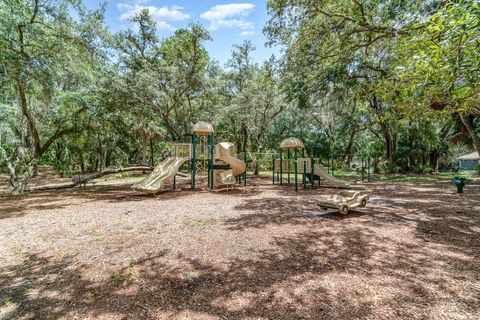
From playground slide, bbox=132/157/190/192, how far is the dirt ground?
9.56ft

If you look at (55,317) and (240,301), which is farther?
(240,301)

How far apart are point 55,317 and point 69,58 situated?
10.0m

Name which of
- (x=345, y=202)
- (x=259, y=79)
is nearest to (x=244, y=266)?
(x=345, y=202)

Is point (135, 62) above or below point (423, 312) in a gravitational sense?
above

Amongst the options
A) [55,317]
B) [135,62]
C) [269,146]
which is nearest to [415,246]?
[55,317]

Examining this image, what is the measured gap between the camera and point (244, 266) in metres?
3.21

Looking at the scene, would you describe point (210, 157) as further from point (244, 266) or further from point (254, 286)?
point (254, 286)

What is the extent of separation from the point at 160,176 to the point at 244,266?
23.5ft

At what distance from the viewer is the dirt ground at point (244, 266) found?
7.84 ft

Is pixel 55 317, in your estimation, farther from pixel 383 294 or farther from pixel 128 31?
pixel 128 31

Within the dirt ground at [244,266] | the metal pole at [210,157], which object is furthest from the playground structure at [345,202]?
the metal pole at [210,157]

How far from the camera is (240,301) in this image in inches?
97.7

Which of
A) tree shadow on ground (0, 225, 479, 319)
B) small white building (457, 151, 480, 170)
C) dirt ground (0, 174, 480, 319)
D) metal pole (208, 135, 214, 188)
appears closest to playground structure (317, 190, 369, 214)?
dirt ground (0, 174, 480, 319)

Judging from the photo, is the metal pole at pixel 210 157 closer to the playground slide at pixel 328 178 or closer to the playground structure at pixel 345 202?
the playground slide at pixel 328 178
